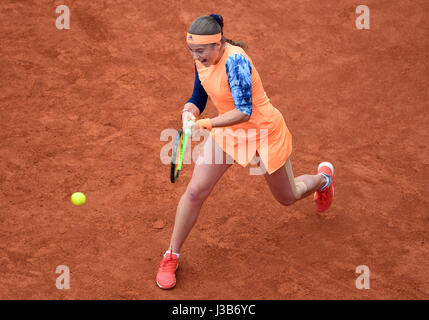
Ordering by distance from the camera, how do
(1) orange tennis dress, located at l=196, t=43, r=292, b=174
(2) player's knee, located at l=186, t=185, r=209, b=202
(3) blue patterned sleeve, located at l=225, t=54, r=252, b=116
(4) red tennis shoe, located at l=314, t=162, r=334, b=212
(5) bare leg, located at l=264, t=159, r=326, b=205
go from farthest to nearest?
(4) red tennis shoe, located at l=314, t=162, r=334, b=212 → (5) bare leg, located at l=264, t=159, r=326, b=205 → (2) player's knee, located at l=186, t=185, r=209, b=202 → (1) orange tennis dress, located at l=196, t=43, r=292, b=174 → (3) blue patterned sleeve, located at l=225, t=54, r=252, b=116

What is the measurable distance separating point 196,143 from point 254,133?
206 centimetres

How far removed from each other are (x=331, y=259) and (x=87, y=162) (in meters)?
2.65

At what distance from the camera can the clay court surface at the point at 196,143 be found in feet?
17.9

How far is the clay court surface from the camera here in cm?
545

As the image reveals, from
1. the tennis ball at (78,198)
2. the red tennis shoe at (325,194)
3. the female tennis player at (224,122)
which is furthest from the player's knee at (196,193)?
the red tennis shoe at (325,194)

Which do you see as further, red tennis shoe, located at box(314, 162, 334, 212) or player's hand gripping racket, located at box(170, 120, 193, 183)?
red tennis shoe, located at box(314, 162, 334, 212)

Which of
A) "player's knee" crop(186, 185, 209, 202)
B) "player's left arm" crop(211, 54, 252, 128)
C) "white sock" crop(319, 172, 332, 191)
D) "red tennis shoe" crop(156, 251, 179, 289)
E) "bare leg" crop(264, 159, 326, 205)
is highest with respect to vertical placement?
"player's left arm" crop(211, 54, 252, 128)

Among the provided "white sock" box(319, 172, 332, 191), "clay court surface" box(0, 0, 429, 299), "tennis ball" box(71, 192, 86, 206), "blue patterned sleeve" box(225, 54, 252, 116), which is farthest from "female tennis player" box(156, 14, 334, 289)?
"tennis ball" box(71, 192, 86, 206)

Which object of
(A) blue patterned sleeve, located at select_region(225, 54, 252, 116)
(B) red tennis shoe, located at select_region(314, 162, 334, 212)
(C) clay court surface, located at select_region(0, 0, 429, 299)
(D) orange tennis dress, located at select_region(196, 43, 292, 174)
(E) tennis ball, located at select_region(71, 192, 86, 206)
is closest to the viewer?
(A) blue patterned sleeve, located at select_region(225, 54, 252, 116)

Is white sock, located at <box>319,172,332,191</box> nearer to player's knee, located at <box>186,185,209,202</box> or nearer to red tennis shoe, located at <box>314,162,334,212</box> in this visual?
red tennis shoe, located at <box>314,162,334,212</box>

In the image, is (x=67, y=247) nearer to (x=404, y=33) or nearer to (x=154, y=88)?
(x=154, y=88)

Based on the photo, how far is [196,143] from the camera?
6973 mm

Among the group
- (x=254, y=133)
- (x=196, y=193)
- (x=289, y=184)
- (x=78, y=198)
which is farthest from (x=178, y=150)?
(x=78, y=198)

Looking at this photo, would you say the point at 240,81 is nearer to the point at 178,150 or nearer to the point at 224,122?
the point at 224,122
